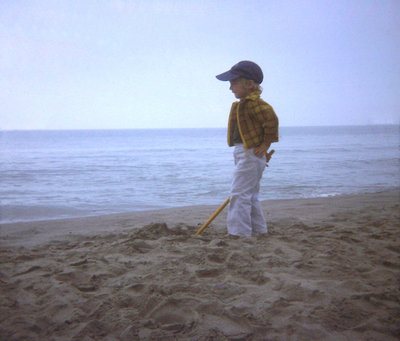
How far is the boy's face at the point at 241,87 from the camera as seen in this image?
125 inches

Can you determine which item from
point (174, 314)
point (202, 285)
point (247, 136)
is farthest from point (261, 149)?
point (174, 314)

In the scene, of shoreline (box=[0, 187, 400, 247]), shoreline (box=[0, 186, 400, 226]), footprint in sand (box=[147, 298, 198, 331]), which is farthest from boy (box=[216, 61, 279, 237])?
shoreline (box=[0, 186, 400, 226])

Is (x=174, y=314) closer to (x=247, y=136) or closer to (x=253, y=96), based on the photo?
(x=247, y=136)

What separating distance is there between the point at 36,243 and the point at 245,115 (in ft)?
7.94

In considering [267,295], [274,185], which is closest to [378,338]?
[267,295]

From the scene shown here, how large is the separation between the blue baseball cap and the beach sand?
1.47m

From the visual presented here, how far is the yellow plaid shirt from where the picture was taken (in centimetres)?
304

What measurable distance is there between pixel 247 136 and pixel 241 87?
1.58 ft

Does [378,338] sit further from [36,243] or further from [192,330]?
[36,243]

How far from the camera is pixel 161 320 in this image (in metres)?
1.71

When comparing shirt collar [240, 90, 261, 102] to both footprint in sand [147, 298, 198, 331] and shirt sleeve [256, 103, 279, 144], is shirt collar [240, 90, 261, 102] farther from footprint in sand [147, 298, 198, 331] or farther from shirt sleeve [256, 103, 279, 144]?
footprint in sand [147, 298, 198, 331]

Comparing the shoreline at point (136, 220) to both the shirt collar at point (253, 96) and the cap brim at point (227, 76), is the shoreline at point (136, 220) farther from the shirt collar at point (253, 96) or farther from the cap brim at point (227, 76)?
the cap brim at point (227, 76)

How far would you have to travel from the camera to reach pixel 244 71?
10.2ft

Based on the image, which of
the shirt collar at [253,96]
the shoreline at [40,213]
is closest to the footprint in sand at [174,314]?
the shirt collar at [253,96]
